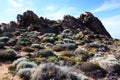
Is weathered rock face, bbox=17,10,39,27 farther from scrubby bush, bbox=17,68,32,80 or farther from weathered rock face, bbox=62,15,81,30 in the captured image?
scrubby bush, bbox=17,68,32,80

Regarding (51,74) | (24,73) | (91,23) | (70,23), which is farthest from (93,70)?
(91,23)

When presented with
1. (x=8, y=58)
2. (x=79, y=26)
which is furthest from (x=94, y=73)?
(x=79, y=26)

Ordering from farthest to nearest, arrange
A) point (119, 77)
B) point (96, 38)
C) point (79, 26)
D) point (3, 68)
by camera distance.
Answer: point (79, 26), point (96, 38), point (3, 68), point (119, 77)

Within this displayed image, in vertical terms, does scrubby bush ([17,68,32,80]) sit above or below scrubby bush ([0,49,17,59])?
below

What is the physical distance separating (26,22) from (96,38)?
710 inches

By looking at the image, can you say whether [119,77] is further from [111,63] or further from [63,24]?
[63,24]

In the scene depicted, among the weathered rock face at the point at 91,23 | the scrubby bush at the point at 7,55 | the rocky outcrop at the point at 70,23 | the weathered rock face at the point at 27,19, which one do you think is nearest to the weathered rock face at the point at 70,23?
the rocky outcrop at the point at 70,23

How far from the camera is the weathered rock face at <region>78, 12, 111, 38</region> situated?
5425 cm

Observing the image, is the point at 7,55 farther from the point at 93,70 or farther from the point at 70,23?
the point at 70,23

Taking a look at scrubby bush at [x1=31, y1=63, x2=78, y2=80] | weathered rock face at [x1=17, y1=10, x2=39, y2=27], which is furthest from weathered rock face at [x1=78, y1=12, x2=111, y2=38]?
scrubby bush at [x1=31, y1=63, x2=78, y2=80]

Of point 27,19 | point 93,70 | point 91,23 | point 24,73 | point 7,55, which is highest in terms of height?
point 27,19

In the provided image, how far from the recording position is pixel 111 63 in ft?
52.6

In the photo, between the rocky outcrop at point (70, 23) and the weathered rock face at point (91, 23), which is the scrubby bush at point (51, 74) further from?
the weathered rock face at point (91, 23)

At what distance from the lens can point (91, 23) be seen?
5509 cm
